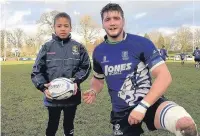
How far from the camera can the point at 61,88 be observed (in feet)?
15.7

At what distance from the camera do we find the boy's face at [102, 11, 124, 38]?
3.79 metres

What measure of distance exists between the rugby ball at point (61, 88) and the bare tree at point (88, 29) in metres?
59.8

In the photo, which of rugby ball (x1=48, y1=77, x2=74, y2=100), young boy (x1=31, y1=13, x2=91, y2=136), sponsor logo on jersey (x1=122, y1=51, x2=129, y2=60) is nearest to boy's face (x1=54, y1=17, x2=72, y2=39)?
young boy (x1=31, y1=13, x2=91, y2=136)

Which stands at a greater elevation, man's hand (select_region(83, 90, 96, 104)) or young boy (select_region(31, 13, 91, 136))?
young boy (select_region(31, 13, 91, 136))

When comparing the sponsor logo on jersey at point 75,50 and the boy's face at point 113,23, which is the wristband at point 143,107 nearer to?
the boy's face at point 113,23

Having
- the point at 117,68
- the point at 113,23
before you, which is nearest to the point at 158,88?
the point at 117,68

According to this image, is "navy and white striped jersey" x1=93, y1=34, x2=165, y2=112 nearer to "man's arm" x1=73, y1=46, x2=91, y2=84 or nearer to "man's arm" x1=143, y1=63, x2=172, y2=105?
"man's arm" x1=143, y1=63, x2=172, y2=105

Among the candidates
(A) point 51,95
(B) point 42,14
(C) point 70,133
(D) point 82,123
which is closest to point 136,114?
(A) point 51,95

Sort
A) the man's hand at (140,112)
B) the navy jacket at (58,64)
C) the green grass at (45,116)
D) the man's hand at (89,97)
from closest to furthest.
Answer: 1. the man's hand at (140,112)
2. the man's hand at (89,97)
3. the navy jacket at (58,64)
4. the green grass at (45,116)

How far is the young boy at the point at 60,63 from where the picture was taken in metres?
5.08

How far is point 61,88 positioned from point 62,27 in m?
1.01

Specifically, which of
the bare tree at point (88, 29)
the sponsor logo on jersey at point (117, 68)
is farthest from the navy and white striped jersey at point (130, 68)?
the bare tree at point (88, 29)

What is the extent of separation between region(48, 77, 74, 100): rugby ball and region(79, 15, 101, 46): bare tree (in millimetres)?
59801

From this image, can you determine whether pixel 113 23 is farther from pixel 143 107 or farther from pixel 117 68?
pixel 143 107
